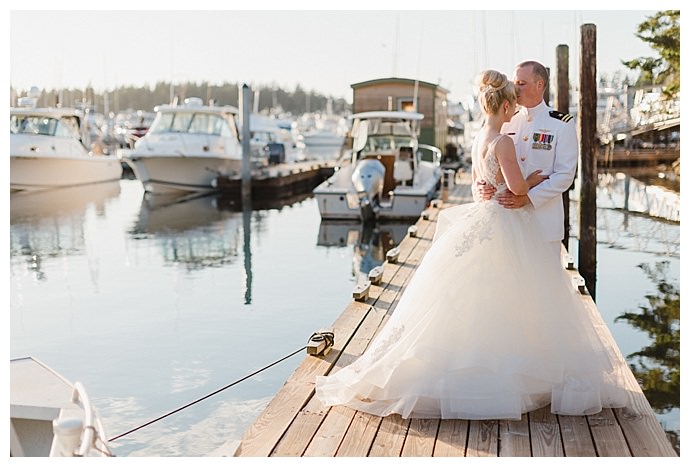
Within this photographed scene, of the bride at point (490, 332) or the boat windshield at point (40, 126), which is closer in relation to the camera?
the bride at point (490, 332)

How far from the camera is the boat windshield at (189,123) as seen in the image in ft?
87.1

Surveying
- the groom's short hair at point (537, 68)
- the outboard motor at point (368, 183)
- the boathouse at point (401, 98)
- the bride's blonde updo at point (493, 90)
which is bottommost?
the outboard motor at point (368, 183)

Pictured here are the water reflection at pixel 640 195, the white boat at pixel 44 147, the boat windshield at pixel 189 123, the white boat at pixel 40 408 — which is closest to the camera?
the white boat at pixel 40 408

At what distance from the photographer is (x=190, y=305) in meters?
11.1

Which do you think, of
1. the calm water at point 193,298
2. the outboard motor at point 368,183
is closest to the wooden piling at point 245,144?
the calm water at point 193,298

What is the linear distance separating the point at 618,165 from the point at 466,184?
17.9m

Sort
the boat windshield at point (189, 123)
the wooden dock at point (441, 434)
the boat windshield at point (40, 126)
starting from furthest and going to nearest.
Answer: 1. the boat windshield at point (40, 126)
2. the boat windshield at point (189, 123)
3. the wooden dock at point (441, 434)

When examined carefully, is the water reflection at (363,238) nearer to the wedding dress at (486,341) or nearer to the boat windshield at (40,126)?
the wedding dress at (486,341)

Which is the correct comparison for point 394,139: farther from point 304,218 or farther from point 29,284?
point 29,284

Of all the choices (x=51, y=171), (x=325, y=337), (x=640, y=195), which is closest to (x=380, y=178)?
(x=640, y=195)

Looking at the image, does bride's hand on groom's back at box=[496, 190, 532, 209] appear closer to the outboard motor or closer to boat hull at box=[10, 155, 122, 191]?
the outboard motor

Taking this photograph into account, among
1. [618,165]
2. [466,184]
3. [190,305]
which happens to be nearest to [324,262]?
[190,305]

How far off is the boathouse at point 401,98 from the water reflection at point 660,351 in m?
16.6

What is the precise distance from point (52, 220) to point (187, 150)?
6.30 meters
